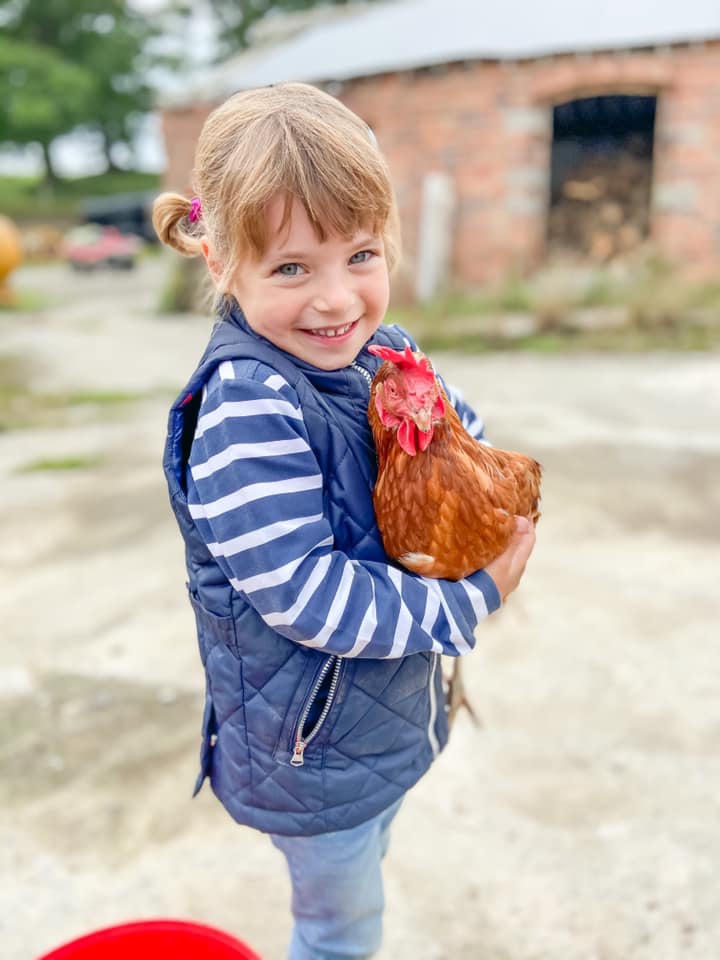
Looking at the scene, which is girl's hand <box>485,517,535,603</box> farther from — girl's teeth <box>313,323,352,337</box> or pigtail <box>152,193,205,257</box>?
pigtail <box>152,193,205,257</box>

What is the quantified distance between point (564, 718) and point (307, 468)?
1773 mm

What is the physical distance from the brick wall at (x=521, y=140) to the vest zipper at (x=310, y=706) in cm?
900

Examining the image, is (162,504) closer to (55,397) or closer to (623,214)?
(55,397)

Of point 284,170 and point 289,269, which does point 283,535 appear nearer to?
point 289,269

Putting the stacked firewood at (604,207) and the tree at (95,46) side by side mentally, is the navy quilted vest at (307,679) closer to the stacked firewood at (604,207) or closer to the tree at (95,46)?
the stacked firewood at (604,207)

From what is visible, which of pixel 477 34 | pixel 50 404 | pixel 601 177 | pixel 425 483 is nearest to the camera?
pixel 425 483

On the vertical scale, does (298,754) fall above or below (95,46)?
Result: below

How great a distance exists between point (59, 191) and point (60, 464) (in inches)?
1170

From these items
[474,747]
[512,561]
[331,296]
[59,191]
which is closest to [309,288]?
[331,296]

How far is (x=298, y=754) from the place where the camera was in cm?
133

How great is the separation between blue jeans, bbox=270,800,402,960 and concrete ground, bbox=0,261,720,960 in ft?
1.49

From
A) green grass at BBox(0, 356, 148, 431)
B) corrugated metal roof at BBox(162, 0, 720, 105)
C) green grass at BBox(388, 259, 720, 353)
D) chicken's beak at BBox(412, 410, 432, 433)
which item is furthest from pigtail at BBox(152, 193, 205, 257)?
corrugated metal roof at BBox(162, 0, 720, 105)

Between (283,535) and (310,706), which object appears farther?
(310,706)

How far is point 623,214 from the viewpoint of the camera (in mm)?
10625
